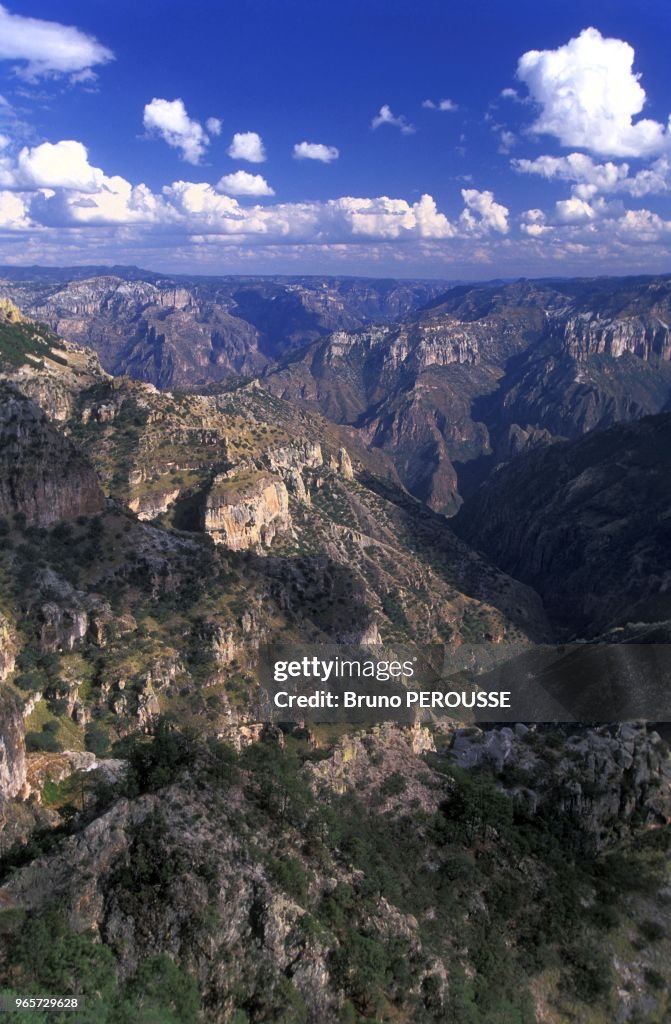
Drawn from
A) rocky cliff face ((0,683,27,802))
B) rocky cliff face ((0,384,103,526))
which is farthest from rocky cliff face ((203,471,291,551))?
rocky cliff face ((0,683,27,802))

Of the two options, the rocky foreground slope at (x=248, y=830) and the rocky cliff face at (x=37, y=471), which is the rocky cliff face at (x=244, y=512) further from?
the rocky foreground slope at (x=248, y=830)

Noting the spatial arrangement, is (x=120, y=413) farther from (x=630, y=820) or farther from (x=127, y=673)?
(x=630, y=820)

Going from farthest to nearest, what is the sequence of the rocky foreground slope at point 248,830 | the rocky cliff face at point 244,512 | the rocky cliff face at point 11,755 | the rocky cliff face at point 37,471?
the rocky cliff face at point 244,512 < the rocky cliff face at point 37,471 < the rocky cliff face at point 11,755 < the rocky foreground slope at point 248,830

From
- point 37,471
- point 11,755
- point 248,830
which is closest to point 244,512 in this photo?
point 37,471

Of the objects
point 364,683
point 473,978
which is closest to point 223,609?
point 364,683

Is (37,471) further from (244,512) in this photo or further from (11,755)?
(11,755)

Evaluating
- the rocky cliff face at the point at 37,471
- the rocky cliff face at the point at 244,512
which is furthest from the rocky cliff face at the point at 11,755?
the rocky cliff face at the point at 244,512

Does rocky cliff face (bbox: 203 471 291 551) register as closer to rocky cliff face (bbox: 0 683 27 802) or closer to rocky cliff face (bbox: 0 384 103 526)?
rocky cliff face (bbox: 0 384 103 526)

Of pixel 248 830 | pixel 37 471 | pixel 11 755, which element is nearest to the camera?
pixel 248 830
